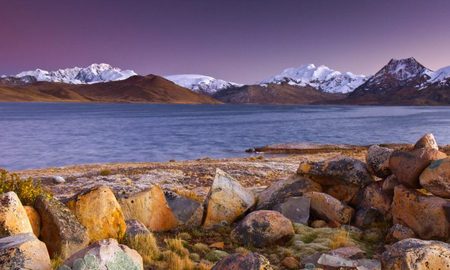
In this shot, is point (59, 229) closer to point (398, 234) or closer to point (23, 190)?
point (23, 190)

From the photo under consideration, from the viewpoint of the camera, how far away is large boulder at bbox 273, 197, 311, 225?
1628 cm

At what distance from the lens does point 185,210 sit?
16.9 m

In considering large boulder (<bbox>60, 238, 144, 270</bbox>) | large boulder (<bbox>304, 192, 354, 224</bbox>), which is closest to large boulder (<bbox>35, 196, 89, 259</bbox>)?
large boulder (<bbox>60, 238, 144, 270</bbox>)

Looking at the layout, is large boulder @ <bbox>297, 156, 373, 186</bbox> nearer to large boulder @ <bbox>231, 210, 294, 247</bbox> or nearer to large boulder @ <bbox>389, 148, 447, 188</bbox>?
large boulder @ <bbox>389, 148, 447, 188</bbox>

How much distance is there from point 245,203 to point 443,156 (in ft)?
26.2

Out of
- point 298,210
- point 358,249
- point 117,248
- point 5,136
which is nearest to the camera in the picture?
point 117,248

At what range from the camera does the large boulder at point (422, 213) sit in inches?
544

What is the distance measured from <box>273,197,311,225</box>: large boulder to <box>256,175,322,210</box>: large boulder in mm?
591

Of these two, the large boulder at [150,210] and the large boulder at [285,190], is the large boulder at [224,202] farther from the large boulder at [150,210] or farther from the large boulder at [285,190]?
the large boulder at [150,210]

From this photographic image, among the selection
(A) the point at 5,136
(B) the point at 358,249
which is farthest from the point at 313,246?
(A) the point at 5,136

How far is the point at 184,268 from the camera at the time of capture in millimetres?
10875

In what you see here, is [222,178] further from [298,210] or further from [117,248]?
[117,248]

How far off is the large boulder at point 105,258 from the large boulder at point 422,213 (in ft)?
34.8

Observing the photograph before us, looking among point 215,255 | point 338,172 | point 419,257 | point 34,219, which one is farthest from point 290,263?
point 34,219
